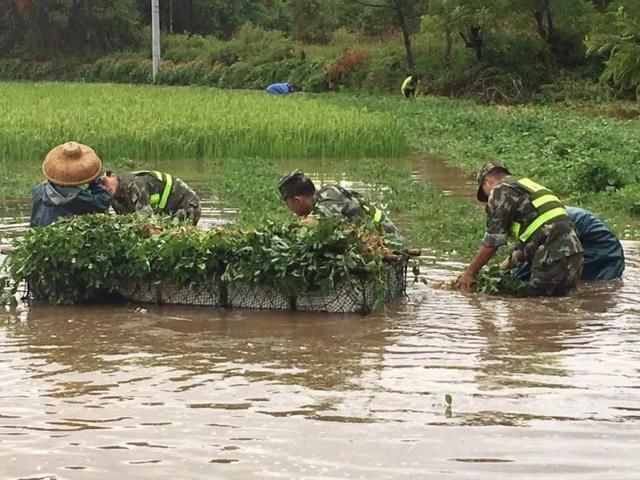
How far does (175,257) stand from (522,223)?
2.50 metres

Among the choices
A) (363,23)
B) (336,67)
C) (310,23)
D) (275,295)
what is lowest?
(275,295)

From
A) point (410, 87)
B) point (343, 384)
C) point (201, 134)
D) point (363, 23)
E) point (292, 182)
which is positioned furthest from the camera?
point (363, 23)

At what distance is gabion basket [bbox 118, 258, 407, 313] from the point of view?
756cm

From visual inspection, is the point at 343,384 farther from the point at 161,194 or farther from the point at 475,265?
the point at 161,194

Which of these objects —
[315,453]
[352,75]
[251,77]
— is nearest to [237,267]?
[315,453]

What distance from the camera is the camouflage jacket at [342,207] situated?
26.5 ft

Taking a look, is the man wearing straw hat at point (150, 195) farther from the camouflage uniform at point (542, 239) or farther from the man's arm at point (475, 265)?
the camouflage uniform at point (542, 239)

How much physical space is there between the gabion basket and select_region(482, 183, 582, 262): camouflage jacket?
69cm

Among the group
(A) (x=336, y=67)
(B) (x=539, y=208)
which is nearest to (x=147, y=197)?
(B) (x=539, y=208)

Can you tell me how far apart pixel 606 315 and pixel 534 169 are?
27.9 ft

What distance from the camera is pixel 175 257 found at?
773 centimetres

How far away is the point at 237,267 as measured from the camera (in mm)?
7660

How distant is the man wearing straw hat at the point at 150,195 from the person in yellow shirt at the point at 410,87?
92.6ft

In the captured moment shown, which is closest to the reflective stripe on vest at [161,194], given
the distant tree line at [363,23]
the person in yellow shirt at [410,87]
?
the distant tree line at [363,23]
